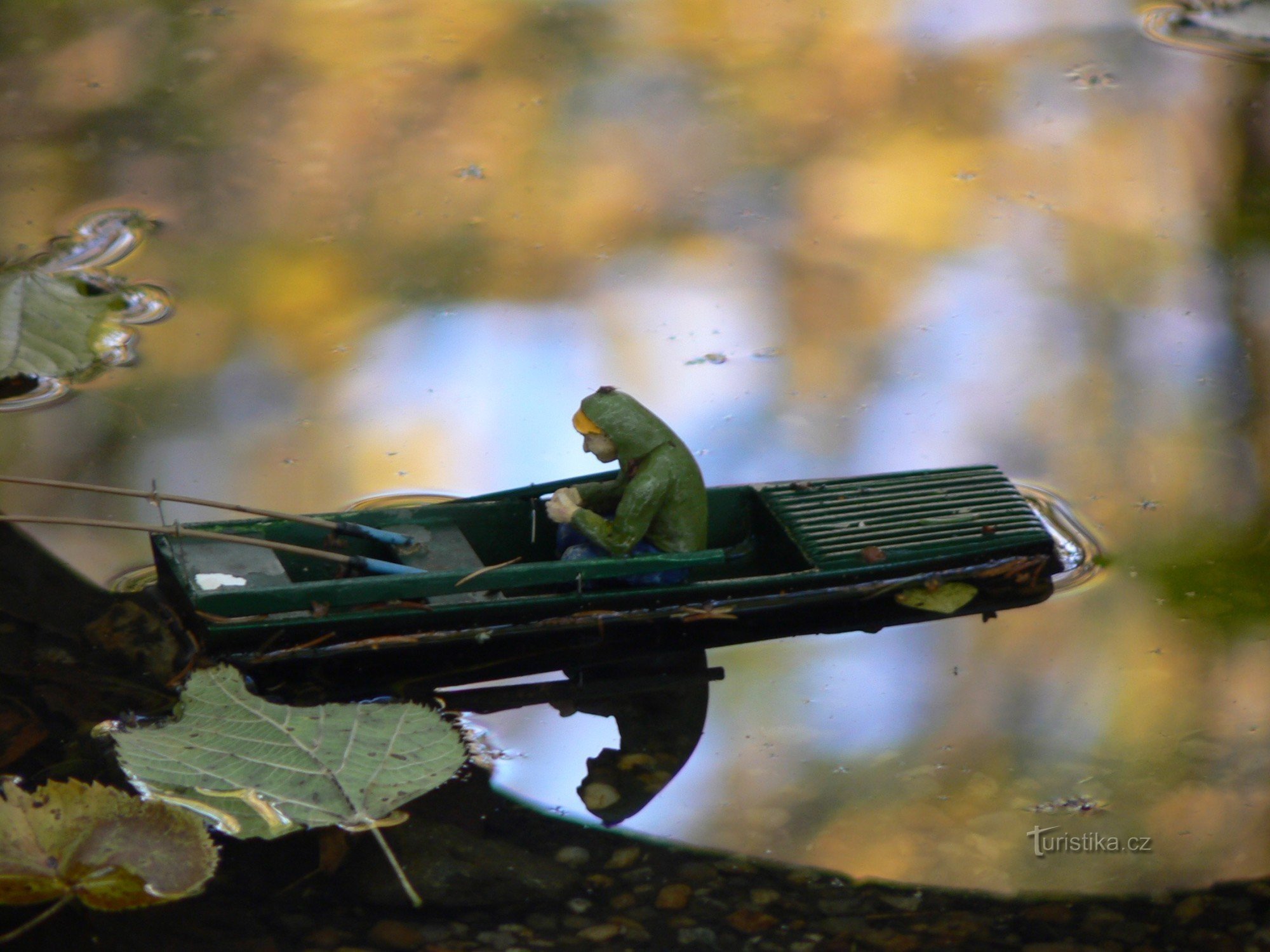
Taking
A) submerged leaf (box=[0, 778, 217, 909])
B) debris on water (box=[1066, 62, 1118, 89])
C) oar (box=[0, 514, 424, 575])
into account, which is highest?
debris on water (box=[1066, 62, 1118, 89])

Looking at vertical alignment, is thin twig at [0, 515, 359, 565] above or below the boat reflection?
above

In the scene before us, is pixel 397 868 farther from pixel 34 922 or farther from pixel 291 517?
pixel 291 517

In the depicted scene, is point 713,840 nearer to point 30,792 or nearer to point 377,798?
point 377,798

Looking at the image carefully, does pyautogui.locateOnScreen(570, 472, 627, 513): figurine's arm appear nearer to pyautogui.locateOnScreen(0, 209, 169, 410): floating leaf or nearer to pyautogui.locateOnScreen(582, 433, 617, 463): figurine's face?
pyautogui.locateOnScreen(582, 433, 617, 463): figurine's face

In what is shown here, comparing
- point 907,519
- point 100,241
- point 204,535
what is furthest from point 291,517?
point 100,241

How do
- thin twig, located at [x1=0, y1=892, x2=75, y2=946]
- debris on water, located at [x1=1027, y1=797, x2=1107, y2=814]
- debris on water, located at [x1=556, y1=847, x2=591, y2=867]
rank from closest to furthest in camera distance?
thin twig, located at [x1=0, y1=892, x2=75, y2=946]
debris on water, located at [x1=556, y1=847, x2=591, y2=867]
debris on water, located at [x1=1027, y1=797, x2=1107, y2=814]

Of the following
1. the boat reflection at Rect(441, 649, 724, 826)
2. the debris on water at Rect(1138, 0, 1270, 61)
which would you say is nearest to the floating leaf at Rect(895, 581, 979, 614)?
the boat reflection at Rect(441, 649, 724, 826)
